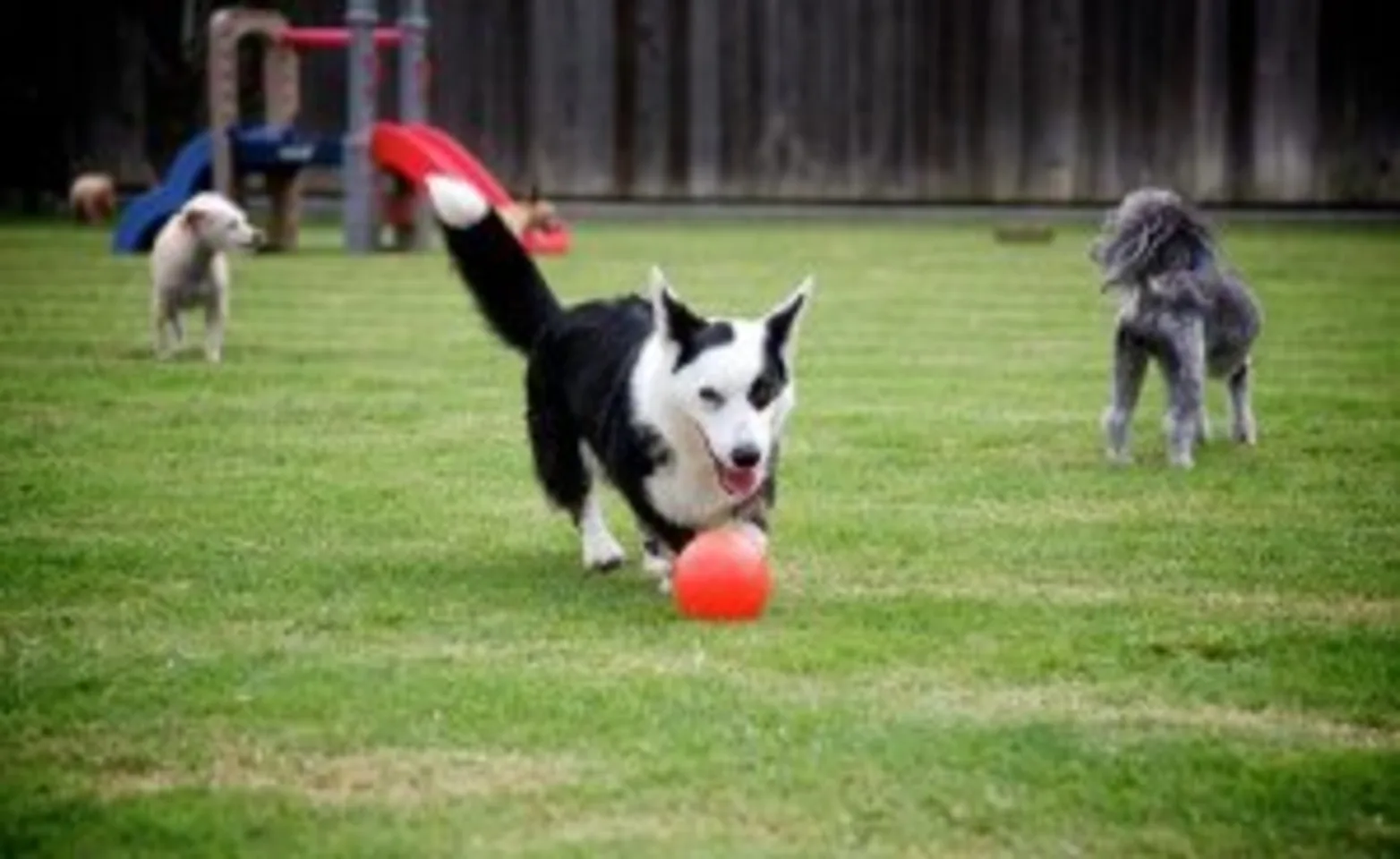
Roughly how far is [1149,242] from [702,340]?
3.79 meters

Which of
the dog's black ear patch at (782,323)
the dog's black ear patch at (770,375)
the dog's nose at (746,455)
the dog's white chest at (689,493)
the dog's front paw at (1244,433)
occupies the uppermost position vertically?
the dog's black ear patch at (782,323)

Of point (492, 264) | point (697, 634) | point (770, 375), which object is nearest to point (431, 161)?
point (492, 264)

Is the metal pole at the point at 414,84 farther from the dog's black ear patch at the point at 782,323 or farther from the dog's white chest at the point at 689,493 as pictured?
the dog's black ear patch at the point at 782,323

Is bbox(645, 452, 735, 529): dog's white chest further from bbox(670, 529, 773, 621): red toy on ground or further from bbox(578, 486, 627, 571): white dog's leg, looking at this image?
bbox(578, 486, 627, 571): white dog's leg

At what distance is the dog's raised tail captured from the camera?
28.1ft

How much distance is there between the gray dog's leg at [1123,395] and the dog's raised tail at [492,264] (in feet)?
9.46

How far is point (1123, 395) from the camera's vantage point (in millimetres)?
10492

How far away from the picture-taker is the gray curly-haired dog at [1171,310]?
408 inches

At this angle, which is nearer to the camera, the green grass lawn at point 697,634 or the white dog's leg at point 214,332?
the green grass lawn at point 697,634

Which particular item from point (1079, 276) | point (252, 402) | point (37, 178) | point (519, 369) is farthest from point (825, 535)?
point (37, 178)

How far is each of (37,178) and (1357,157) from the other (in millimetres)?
15574

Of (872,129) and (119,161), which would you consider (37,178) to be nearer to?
(119,161)

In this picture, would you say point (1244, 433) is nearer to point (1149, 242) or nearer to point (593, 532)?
point (1149, 242)

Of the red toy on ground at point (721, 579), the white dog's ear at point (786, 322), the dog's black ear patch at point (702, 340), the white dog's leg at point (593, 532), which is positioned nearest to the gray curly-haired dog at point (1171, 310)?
the white dog's leg at point (593, 532)
